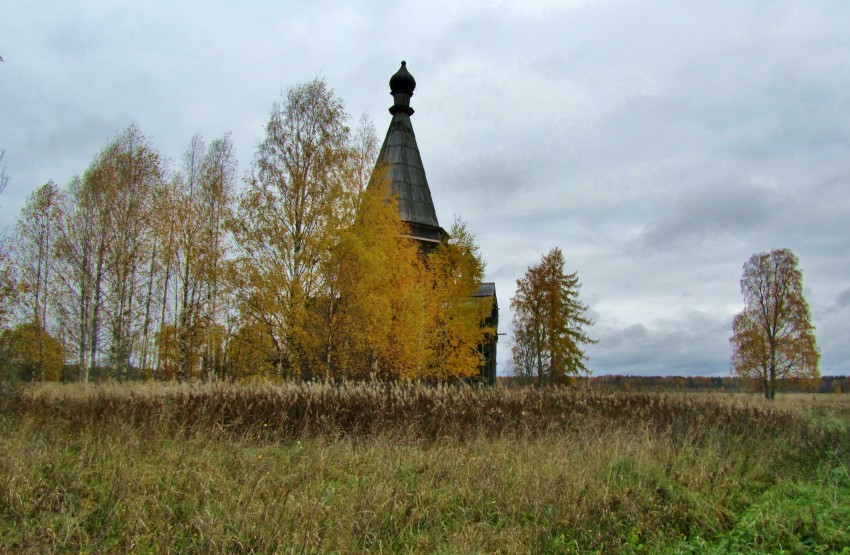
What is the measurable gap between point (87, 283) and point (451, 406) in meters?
13.8

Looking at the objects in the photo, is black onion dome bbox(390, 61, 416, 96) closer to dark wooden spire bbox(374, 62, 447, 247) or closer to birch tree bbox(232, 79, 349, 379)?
dark wooden spire bbox(374, 62, 447, 247)

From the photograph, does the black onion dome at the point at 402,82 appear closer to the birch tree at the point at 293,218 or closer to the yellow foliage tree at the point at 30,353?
the birch tree at the point at 293,218

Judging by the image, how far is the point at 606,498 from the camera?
4898 millimetres

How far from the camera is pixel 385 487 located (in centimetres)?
498

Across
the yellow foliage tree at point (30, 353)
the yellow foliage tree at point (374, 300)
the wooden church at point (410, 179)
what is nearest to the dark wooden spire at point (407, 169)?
the wooden church at point (410, 179)

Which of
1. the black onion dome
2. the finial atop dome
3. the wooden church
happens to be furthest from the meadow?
the black onion dome

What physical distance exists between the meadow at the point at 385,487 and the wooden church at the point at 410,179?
1249 centimetres

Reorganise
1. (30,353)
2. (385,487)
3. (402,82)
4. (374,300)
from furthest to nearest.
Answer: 1. (402,82)
2. (30,353)
3. (374,300)
4. (385,487)

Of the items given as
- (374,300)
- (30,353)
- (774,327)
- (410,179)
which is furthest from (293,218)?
(774,327)

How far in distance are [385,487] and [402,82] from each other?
20.4 m

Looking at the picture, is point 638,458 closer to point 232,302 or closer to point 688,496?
point 688,496

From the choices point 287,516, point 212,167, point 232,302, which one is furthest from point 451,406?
point 212,167

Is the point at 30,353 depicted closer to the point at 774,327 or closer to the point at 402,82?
the point at 402,82

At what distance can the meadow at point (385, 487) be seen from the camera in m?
4.09
